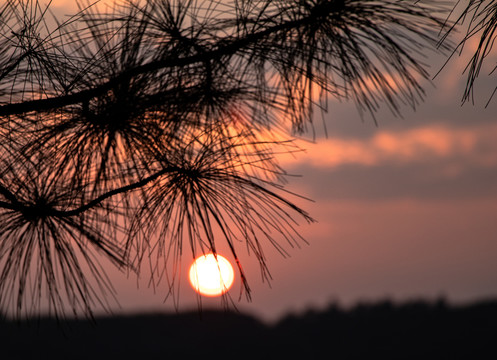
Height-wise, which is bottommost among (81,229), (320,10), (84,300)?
(84,300)

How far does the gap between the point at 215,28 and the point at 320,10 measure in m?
0.31

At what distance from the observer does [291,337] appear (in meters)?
33.9

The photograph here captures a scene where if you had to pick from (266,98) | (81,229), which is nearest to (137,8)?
(266,98)

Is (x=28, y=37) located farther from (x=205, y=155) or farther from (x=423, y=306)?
(x=423, y=306)

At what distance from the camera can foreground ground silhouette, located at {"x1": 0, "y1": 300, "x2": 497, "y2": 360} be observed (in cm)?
3089

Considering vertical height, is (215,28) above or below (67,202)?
above

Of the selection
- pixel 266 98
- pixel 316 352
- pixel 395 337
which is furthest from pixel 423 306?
pixel 266 98

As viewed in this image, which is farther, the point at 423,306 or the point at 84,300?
the point at 423,306

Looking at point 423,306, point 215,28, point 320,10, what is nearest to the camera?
point 320,10

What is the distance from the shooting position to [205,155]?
1980 mm

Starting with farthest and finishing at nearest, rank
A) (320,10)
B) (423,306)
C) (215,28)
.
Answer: (423,306), (215,28), (320,10)

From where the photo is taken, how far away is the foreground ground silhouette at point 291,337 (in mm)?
30891

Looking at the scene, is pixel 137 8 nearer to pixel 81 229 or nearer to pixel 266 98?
pixel 266 98

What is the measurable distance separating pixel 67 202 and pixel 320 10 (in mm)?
840
